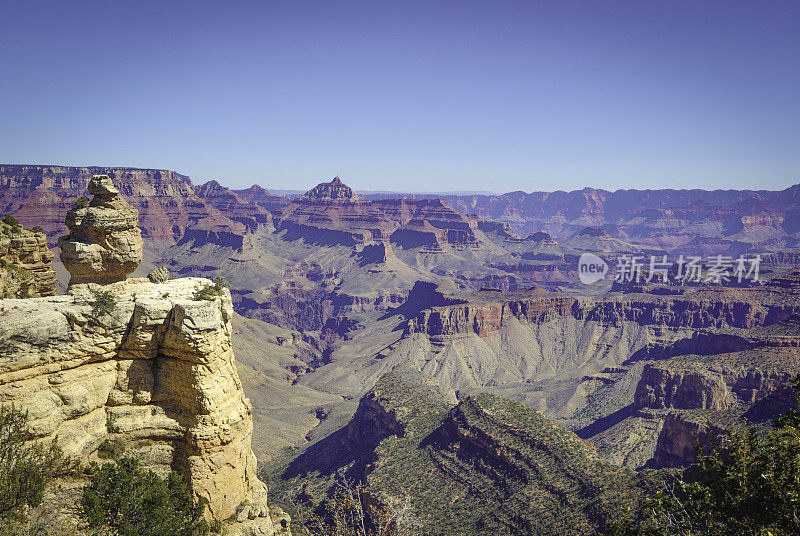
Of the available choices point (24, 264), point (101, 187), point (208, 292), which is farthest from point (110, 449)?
point (24, 264)

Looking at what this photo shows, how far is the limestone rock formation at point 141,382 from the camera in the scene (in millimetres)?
18703

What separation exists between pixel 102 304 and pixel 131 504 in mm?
7929

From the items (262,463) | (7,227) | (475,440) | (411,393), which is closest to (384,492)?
(475,440)

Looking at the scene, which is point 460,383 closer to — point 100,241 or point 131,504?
point 100,241

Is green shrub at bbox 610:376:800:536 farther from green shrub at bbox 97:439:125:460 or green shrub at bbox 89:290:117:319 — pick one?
green shrub at bbox 89:290:117:319

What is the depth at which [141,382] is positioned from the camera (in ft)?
69.1

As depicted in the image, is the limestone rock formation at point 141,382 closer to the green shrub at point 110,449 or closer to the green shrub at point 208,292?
the green shrub at point 110,449

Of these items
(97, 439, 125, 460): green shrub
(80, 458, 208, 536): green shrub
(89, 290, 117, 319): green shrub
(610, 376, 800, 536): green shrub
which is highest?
(89, 290, 117, 319): green shrub

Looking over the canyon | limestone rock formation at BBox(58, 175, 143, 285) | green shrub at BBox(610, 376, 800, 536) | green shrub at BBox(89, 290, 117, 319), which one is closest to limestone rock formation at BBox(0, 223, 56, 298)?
the canyon

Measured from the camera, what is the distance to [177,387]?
21016 millimetres

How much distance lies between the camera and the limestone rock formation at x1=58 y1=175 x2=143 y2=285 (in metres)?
25.5

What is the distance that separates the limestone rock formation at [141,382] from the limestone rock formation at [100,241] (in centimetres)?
384

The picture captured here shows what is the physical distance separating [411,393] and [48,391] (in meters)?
68.5

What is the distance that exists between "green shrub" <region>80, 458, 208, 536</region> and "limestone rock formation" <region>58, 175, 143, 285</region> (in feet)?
34.6
